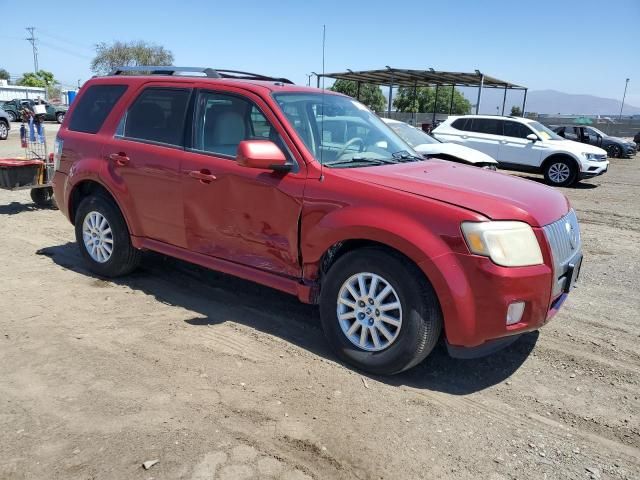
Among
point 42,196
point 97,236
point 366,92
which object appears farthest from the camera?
point 366,92

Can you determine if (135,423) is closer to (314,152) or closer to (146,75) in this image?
(314,152)

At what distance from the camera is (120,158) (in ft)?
16.2

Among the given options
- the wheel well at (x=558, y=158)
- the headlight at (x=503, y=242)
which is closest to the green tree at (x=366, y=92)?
the wheel well at (x=558, y=158)

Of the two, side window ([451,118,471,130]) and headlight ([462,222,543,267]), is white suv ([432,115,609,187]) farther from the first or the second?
headlight ([462,222,543,267])

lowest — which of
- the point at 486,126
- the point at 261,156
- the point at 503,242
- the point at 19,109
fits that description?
the point at 19,109

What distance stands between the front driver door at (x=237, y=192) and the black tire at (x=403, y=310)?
16.9 inches

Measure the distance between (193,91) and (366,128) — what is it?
152cm

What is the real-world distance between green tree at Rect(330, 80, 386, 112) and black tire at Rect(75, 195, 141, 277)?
32.3 m

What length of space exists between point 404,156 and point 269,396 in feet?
7.54

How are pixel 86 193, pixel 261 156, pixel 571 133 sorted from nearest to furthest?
1. pixel 261 156
2. pixel 86 193
3. pixel 571 133

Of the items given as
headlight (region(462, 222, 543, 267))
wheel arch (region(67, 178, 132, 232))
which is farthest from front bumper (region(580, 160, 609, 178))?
wheel arch (region(67, 178, 132, 232))

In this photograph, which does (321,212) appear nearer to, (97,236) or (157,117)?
(157,117)

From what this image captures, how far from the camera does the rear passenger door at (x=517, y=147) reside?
14.7m

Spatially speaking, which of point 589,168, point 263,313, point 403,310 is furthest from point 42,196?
point 589,168
